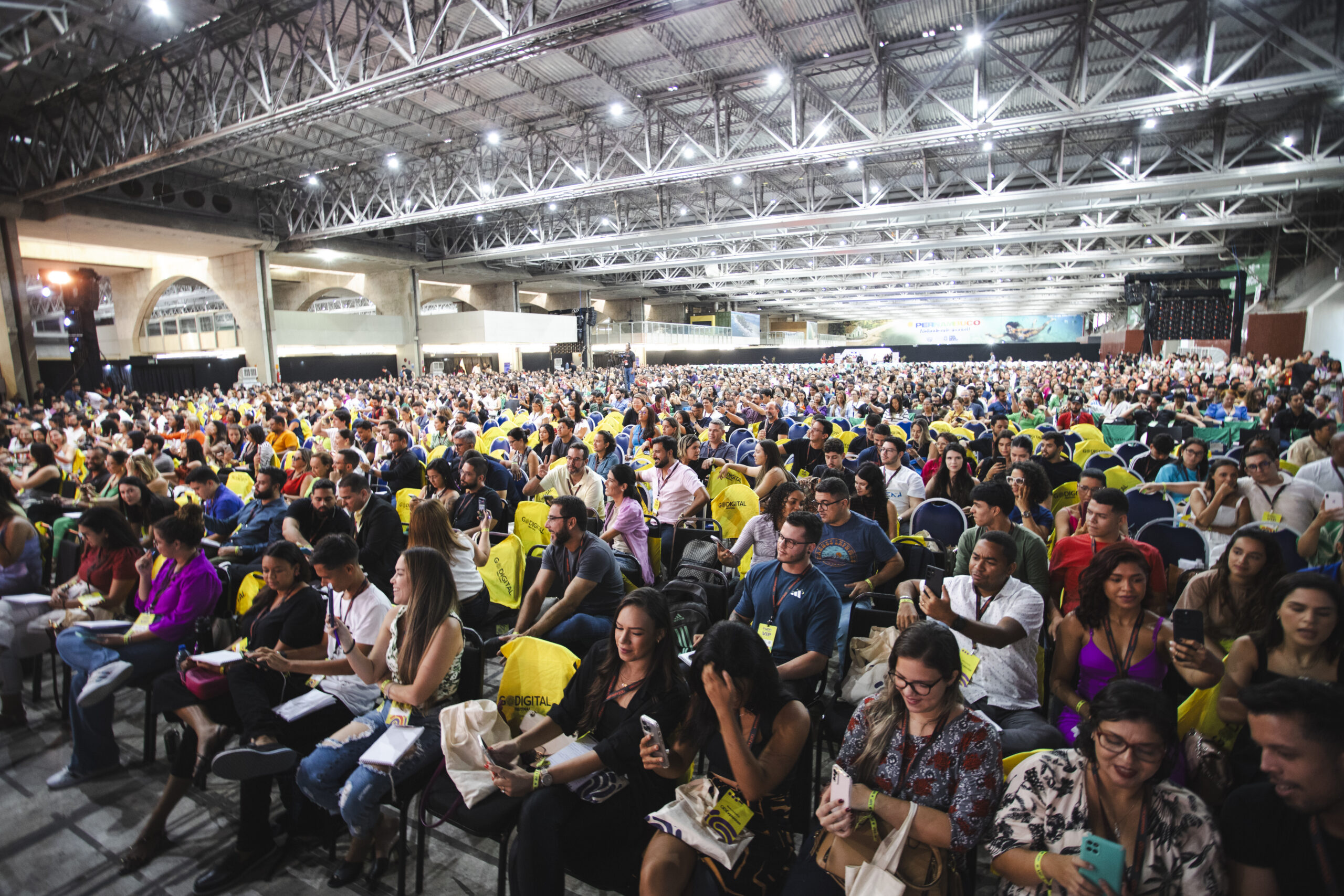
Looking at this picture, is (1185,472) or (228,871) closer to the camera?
(228,871)

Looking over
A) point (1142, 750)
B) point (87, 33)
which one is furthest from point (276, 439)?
point (1142, 750)

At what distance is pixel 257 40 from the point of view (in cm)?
962

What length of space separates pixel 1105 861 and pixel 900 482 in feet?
12.8

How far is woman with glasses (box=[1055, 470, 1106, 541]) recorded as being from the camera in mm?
4145

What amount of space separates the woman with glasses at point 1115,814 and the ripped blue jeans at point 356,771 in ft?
6.68

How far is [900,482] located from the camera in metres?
5.30

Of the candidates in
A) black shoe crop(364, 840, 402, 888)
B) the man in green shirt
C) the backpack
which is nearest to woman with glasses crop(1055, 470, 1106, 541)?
the man in green shirt

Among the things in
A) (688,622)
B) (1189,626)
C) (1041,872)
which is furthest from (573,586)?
(1189,626)

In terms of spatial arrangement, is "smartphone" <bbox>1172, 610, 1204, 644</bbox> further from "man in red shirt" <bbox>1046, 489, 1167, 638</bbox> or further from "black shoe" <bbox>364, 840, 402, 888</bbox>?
"black shoe" <bbox>364, 840, 402, 888</bbox>

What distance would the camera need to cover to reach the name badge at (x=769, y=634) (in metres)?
2.94

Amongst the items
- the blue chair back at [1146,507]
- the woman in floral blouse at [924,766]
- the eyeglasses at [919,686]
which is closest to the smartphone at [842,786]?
the woman in floral blouse at [924,766]

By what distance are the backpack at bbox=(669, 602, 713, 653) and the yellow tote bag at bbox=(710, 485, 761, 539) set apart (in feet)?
5.50

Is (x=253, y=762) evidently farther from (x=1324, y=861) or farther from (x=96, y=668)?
(x=1324, y=861)

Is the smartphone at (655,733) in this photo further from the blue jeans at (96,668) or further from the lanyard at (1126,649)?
the blue jeans at (96,668)
